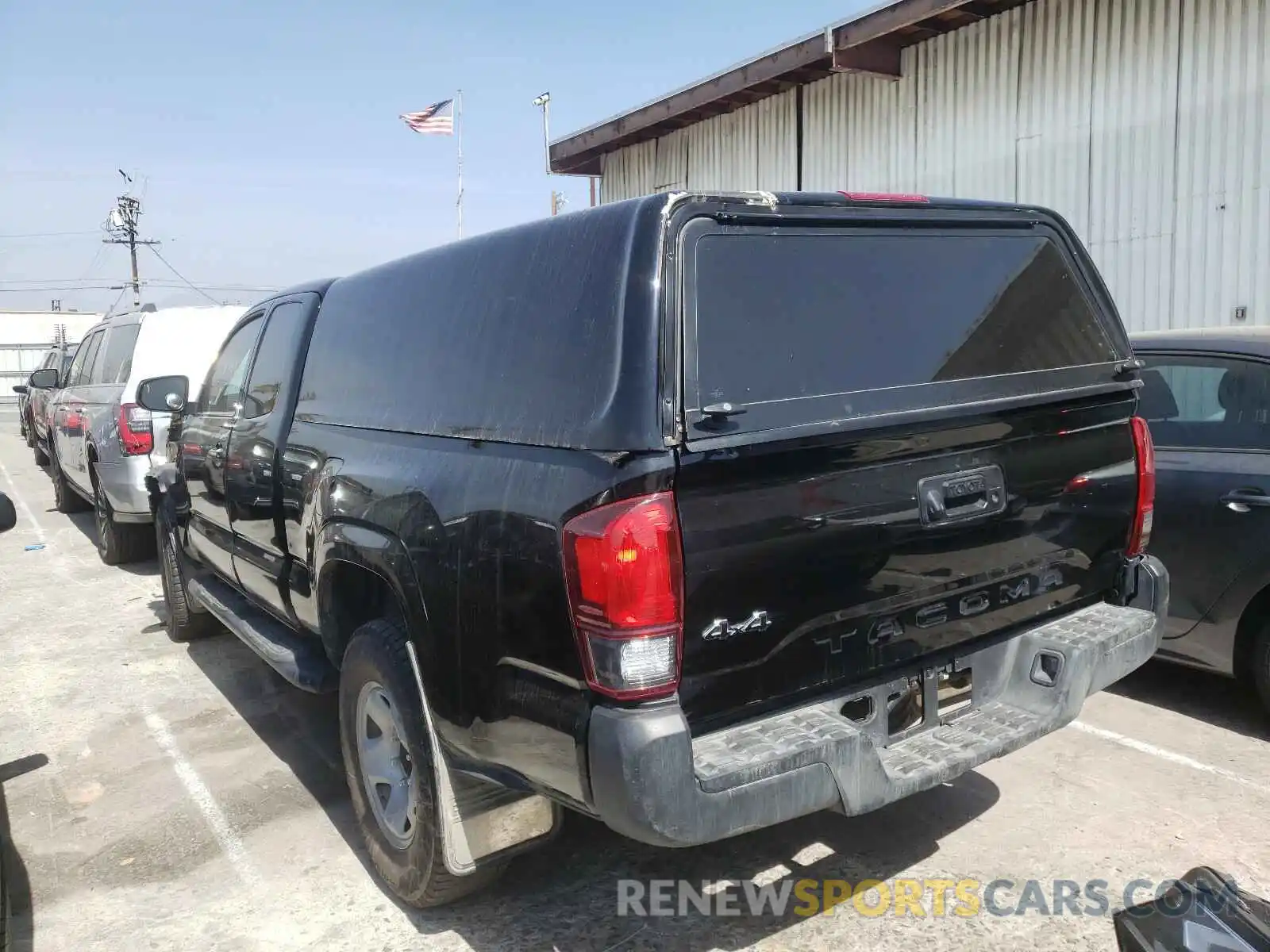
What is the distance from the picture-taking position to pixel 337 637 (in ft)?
11.7

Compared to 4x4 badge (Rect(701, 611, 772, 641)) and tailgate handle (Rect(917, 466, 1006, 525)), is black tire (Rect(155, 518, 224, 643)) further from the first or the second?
tailgate handle (Rect(917, 466, 1006, 525))

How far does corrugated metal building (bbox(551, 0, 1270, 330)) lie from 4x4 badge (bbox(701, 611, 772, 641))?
7.96m

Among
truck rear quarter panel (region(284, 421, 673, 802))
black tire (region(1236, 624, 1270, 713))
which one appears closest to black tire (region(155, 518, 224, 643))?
truck rear quarter panel (region(284, 421, 673, 802))

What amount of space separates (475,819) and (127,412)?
6.24 meters

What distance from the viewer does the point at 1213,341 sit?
14.8 feet

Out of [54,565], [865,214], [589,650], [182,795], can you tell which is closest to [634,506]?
[589,650]

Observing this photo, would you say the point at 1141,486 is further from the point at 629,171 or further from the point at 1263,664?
the point at 629,171

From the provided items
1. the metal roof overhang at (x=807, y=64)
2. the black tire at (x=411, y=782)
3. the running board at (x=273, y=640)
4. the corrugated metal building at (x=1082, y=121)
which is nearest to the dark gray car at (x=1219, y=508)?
the black tire at (x=411, y=782)

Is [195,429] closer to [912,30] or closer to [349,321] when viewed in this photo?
[349,321]

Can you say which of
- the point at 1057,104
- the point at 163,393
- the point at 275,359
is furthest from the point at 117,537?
the point at 1057,104

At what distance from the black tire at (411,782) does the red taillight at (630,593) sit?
89 cm

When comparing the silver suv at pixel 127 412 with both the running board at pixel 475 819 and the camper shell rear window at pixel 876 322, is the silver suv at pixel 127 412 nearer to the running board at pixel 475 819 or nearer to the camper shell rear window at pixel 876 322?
the running board at pixel 475 819

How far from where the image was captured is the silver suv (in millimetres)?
7797

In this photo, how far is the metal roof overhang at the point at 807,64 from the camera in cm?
999
